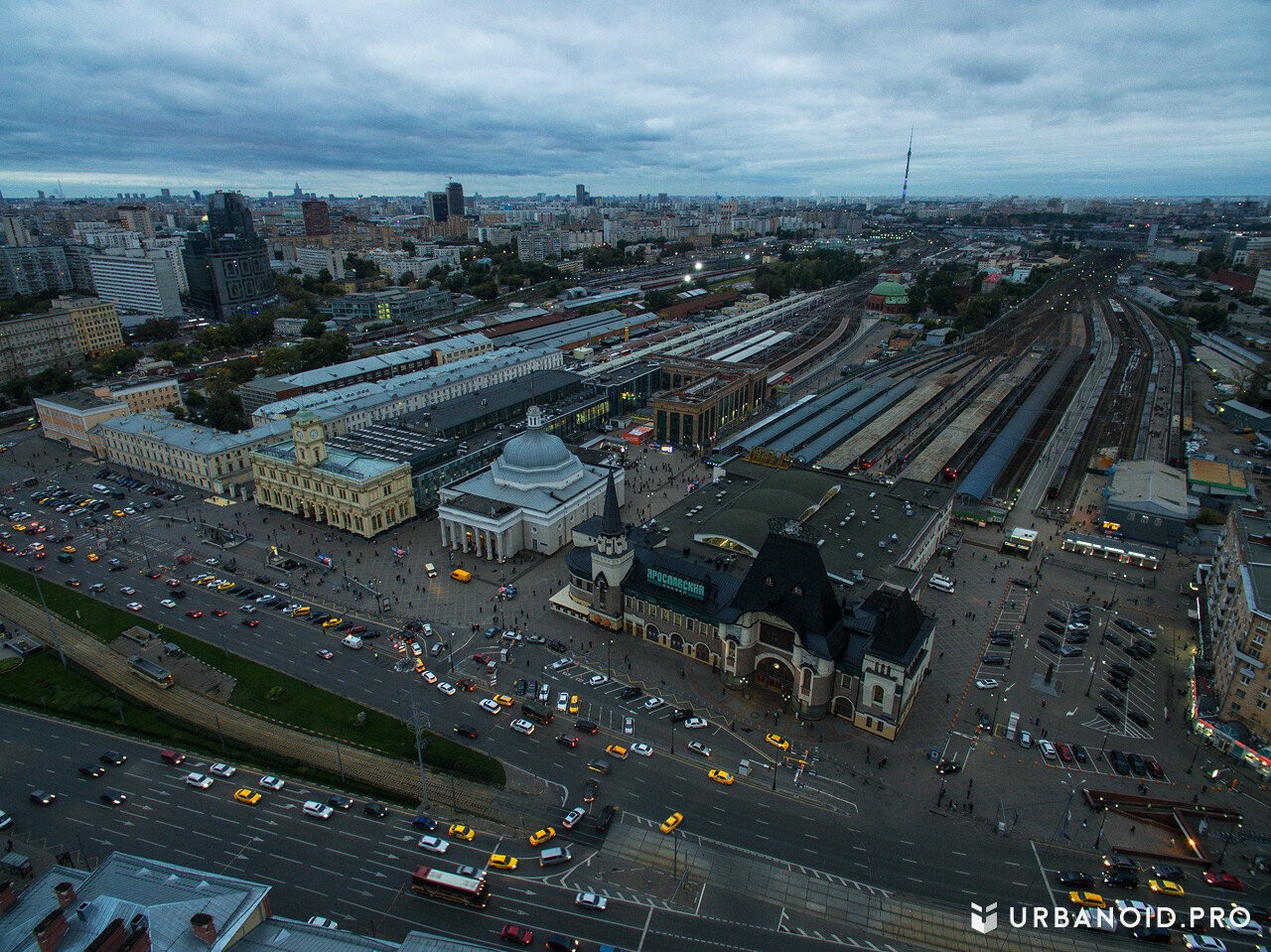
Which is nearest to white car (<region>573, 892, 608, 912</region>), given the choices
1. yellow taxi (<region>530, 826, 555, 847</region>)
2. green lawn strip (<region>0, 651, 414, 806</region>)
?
yellow taxi (<region>530, 826, 555, 847</region>)

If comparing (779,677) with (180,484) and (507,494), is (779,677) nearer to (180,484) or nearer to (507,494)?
(507,494)

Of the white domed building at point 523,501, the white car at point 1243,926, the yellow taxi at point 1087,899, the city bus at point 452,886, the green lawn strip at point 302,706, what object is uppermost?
the white domed building at point 523,501

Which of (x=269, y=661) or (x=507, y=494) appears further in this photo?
(x=507, y=494)

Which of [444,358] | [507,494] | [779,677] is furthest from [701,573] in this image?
[444,358]

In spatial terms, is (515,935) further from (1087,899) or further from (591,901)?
(1087,899)

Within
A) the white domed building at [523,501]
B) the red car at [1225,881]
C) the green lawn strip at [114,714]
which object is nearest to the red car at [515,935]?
the green lawn strip at [114,714]

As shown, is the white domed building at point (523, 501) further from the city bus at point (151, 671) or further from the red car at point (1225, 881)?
the red car at point (1225, 881)

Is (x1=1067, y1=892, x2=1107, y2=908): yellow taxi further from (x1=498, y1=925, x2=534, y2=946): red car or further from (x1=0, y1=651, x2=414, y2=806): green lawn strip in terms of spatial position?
(x1=0, y1=651, x2=414, y2=806): green lawn strip
